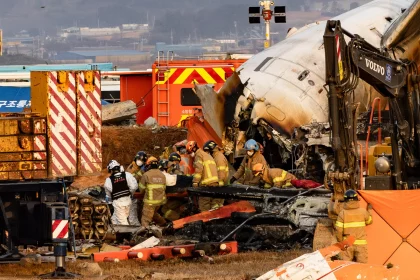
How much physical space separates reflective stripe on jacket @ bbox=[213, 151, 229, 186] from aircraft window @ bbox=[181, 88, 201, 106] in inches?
496

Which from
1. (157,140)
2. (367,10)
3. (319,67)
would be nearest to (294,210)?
(319,67)

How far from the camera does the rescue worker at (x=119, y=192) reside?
86.7 feet

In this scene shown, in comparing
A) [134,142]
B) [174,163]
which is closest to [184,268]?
[174,163]

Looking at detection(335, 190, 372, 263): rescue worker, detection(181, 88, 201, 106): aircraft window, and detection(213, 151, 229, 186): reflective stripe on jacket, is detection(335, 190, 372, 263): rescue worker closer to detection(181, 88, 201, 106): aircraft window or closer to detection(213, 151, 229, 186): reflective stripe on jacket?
detection(213, 151, 229, 186): reflective stripe on jacket

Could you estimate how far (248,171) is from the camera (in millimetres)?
28094

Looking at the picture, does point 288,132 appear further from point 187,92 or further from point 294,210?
point 187,92

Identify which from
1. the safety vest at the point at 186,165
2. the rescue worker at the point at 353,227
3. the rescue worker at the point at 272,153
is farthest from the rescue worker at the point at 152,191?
the rescue worker at the point at 353,227

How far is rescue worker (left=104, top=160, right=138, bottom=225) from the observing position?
2642 centimetres

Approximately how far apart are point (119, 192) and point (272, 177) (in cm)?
308

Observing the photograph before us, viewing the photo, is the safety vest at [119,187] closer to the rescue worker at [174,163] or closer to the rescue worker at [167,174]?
the rescue worker at [167,174]

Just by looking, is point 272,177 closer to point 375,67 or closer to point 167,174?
point 167,174

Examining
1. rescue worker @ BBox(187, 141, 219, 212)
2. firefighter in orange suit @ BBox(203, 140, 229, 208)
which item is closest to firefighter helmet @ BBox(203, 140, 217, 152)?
firefighter in orange suit @ BBox(203, 140, 229, 208)

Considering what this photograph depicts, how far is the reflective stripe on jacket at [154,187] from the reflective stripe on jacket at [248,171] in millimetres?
2004

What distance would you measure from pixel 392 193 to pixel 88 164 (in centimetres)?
499
